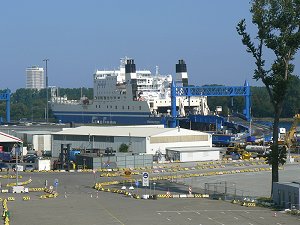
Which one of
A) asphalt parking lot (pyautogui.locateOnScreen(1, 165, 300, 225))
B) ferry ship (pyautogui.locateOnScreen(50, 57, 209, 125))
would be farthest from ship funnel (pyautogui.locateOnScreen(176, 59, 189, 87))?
asphalt parking lot (pyautogui.locateOnScreen(1, 165, 300, 225))

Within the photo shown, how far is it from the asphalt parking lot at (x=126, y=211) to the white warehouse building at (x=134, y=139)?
24.5m

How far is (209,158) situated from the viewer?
6431 centimetres

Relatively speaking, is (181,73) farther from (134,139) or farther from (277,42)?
(277,42)

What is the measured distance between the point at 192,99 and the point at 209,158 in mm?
51686

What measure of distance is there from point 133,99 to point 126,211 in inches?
3227

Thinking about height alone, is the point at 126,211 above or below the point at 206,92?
below

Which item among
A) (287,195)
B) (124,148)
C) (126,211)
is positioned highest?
(124,148)

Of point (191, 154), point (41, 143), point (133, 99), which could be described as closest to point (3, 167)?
point (191, 154)

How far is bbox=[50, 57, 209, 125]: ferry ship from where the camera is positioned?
112m

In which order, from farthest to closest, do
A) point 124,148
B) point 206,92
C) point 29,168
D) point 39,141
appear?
point 206,92
point 39,141
point 124,148
point 29,168

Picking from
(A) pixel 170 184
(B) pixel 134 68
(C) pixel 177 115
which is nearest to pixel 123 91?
(B) pixel 134 68

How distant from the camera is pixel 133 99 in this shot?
11531cm

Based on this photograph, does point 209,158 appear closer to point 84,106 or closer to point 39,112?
point 84,106

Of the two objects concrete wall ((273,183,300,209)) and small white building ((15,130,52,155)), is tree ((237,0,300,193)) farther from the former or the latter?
small white building ((15,130,52,155))
